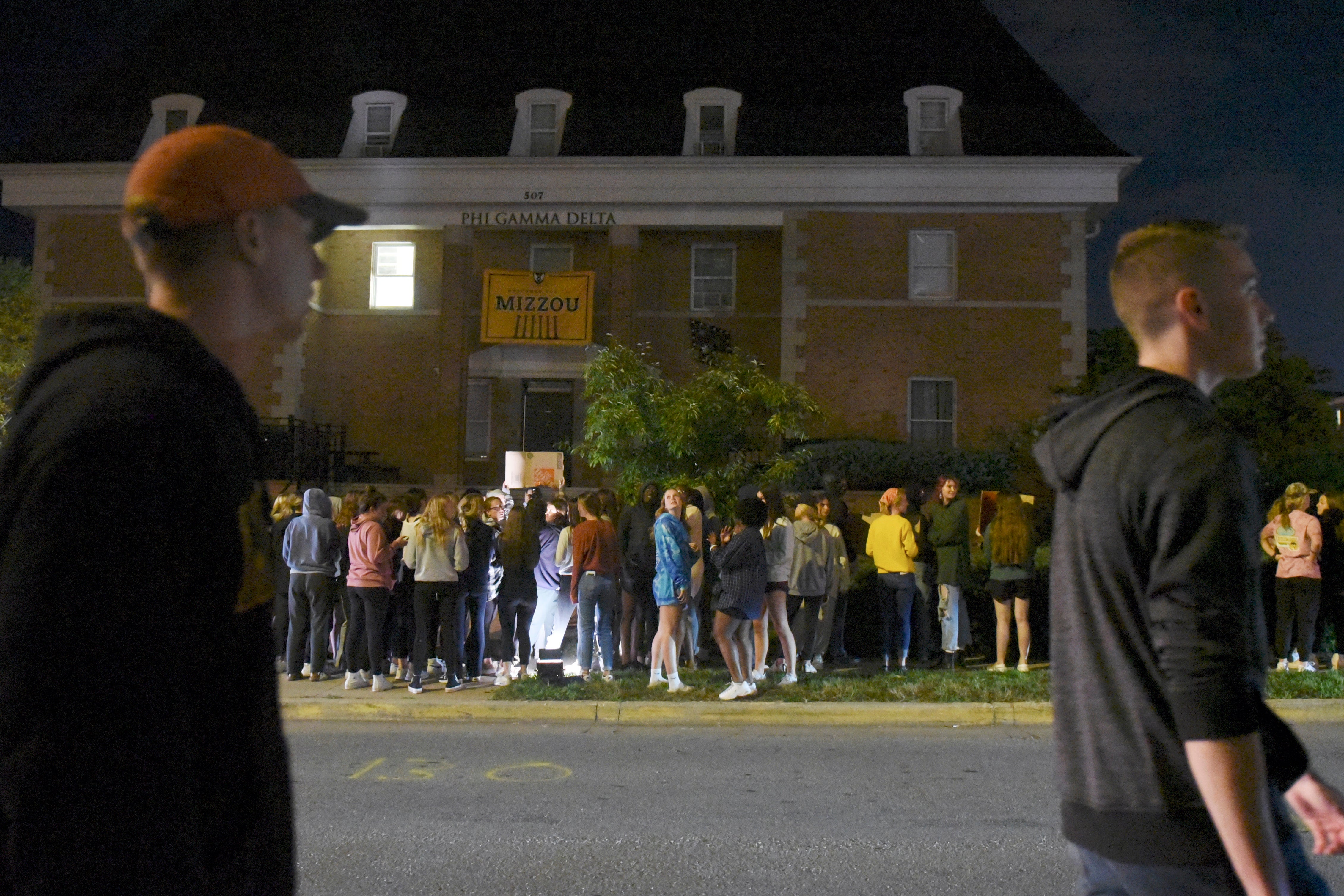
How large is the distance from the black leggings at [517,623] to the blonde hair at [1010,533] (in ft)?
15.7

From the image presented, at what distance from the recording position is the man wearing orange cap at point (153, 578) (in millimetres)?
1287

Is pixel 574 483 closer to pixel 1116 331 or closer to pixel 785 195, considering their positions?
pixel 785 195

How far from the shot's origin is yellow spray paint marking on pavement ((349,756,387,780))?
7.28 m

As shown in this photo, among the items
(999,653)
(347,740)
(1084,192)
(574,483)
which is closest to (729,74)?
(1084,192)

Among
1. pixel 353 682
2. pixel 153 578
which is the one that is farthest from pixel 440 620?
pixel 153 578

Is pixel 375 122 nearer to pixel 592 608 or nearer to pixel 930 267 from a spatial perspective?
pixel 930 267

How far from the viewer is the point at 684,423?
15.3m

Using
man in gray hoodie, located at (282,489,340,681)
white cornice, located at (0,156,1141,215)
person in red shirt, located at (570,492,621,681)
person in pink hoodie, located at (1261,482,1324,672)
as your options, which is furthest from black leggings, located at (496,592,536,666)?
white cornice, located at (0,156,1141,215)

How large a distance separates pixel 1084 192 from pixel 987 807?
20.4m

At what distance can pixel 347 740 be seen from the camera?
8.77 meters

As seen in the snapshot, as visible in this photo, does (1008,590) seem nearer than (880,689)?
No

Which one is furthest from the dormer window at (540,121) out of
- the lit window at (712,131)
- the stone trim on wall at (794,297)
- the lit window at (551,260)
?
the stone trim on wall at (794,297)

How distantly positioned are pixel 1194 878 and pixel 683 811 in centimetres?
467

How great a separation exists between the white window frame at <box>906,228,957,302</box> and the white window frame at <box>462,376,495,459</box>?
9.89 metres
